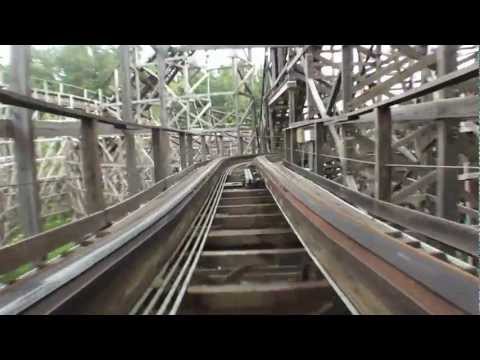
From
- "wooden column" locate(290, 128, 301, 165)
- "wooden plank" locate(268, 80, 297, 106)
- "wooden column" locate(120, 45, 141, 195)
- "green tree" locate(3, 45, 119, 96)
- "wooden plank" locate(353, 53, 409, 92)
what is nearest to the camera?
"wooden column" locate(120, 45, 141, 195)

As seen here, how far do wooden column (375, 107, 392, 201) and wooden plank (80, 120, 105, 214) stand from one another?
7.45 ft

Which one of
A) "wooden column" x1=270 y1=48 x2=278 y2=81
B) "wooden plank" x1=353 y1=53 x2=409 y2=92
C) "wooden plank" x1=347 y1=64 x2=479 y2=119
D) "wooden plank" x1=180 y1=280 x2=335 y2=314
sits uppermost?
Answer: "wooden column" x1=270 y1=48 x2=278 y2=81

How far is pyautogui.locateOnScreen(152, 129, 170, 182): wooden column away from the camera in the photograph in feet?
14.8

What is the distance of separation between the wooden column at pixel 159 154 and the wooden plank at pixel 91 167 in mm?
1895

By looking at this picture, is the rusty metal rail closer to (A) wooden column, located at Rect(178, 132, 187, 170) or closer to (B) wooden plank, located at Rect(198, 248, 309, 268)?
(B) wooden plank, located at Rect(198, 248, 309, 268)

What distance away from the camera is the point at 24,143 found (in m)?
2.22

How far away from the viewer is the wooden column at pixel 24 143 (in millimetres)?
2209

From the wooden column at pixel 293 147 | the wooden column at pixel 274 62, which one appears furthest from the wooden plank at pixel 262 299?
the wooden column at pixel 274 62

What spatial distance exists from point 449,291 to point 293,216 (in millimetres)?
2148

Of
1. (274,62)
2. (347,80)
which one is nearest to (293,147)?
(347,80)

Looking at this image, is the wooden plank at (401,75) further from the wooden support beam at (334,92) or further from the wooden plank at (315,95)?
the wooden plank at (315,95)

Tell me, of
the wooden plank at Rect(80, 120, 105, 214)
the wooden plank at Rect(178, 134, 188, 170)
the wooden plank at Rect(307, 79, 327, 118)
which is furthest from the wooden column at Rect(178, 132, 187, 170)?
the wooden plank at Rect(80, 120, 105, 214)
